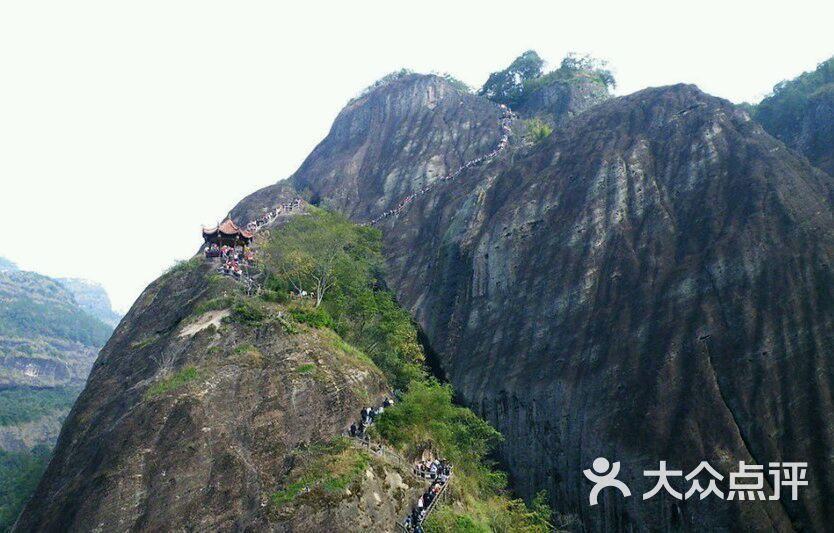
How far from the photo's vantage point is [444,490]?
78.8 feet

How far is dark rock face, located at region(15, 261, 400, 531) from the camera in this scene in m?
21.8

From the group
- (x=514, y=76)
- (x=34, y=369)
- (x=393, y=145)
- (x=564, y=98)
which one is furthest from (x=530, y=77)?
(x=34, y=369)

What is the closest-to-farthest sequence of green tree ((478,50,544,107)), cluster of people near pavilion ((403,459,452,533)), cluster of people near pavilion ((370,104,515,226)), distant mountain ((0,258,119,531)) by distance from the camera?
cluster of people near pavilion ((403,459,452,533)), cluster of people near pavilion ((370,104,515,226)), distant mountain ((0,258,119,531)), green tree ((478,50,544,107))

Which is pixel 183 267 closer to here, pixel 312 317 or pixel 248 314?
pixel 248 314

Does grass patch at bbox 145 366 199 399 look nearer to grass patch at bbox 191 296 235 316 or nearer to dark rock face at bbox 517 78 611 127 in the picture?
grass patch at bbox 191 296 235 316

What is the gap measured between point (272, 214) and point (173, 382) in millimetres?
36908

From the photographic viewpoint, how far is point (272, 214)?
61.9 m

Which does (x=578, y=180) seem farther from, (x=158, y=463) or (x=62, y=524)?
(x=62, y=524)

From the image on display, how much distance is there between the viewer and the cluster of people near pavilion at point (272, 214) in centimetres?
5777

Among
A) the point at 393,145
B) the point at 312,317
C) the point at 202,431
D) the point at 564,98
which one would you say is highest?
the point at 564,98

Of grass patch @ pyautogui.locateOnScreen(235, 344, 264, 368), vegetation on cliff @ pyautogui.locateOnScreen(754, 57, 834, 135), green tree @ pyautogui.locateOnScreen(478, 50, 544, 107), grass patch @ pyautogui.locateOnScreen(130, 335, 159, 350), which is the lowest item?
grass patch @ pyautogui.locateOnScreen(130, 335, 159, 350)

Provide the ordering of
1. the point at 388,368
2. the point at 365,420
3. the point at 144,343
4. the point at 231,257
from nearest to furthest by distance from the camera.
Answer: the point at 365,420
the point at 144,343
the point at 388,368
the point at 231,257

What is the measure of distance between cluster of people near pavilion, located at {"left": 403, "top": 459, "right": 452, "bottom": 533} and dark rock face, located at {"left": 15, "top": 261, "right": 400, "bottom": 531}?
2.44 feet

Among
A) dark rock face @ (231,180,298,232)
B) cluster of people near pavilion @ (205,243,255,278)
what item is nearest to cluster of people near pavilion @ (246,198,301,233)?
dark rock face @ (231,180,298,232)
